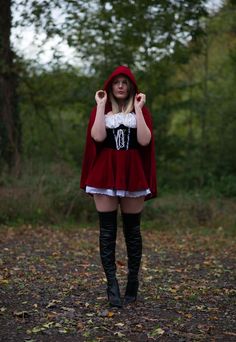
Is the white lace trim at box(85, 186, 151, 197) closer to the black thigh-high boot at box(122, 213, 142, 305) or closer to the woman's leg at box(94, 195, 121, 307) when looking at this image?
the woman's leg at box(94, 195, 121, 307)

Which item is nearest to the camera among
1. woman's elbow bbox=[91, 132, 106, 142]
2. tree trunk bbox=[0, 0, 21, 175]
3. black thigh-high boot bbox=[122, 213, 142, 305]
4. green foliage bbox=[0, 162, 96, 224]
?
woman's elbow bbox=[91, 132, 106, 142]

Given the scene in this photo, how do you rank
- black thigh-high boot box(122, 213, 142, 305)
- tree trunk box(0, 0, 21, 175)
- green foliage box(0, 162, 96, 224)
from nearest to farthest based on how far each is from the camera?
black thigh-high boot box(122, 213, 142, 305)
green foliage box(0, 162, 96, 224)
tree trunk box(0, 0, 21, 175)

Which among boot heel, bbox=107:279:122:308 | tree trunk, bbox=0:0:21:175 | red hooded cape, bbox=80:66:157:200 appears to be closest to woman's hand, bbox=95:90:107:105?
red hooded cape, bbox=80:66:157:200

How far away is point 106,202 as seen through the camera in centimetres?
543

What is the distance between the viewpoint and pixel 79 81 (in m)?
16.7

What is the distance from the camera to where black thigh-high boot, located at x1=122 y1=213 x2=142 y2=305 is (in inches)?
219

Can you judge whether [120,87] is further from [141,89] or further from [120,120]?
[141,89]

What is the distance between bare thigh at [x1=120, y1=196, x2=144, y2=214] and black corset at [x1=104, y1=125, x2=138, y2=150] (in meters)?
0.46

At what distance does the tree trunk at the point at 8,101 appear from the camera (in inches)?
556

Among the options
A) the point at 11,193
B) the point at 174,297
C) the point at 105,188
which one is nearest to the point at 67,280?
the point at 174,297

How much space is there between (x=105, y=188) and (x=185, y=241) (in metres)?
5.91

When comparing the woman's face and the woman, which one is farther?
the woman's face

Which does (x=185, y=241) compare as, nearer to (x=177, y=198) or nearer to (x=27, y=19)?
(x=177, y=198)

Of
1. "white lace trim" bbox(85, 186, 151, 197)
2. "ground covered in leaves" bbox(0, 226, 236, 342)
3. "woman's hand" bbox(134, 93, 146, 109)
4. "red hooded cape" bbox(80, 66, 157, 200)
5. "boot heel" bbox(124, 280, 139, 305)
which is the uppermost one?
"woman's hand" bbox(134, 93, 146, 109)
